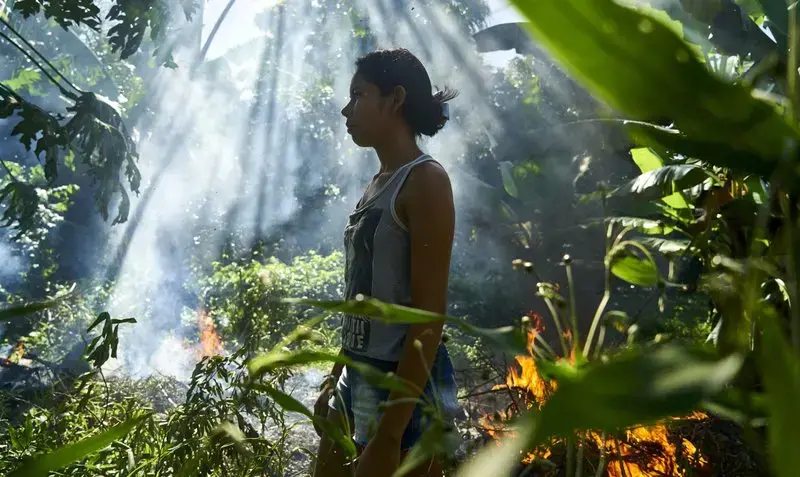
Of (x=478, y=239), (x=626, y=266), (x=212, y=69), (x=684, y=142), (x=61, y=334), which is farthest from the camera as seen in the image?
(x=212, y=69)

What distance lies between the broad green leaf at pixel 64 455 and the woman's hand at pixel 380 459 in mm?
768

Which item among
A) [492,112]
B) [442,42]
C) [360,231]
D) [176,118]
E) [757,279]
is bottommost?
[757,279]

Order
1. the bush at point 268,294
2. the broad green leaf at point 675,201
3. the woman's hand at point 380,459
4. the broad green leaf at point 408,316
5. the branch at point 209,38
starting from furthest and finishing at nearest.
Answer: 1. the branch at point 209,38
2. the bush at point 268,294
3. the broad green leaf at point 675,201
4. the woman's hand at point 380,459
5. the broad green leaf at point 408,316

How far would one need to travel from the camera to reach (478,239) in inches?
352

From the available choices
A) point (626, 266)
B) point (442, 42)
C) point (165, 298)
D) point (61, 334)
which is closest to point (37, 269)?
point (61, 334)

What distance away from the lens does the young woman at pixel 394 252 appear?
1.13 metres

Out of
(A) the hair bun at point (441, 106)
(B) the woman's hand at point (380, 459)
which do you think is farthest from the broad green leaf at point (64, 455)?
(A) the hair bun at point (441, 106)

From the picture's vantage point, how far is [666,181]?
1744 mm

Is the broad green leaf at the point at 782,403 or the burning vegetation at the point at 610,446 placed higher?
the broad green leaf at the point at 782,403

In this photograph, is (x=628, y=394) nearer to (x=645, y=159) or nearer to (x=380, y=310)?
(x=380, y=310)

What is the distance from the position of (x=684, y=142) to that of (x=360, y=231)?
47.7 inches

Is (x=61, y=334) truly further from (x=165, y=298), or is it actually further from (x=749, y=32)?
(x=749, y=32)

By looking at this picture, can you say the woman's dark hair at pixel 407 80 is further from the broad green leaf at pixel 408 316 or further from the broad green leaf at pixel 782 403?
the broad green leaf at pixel 782 403

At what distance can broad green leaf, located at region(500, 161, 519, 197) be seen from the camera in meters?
7.51
